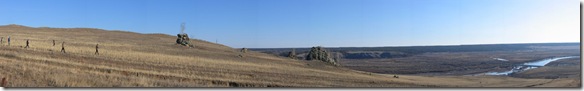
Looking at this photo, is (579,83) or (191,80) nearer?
(579,83)

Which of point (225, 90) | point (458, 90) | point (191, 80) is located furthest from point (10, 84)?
point (458, 90)

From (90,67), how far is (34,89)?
8821 mm

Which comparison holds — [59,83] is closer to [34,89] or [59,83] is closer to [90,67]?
[34,89]

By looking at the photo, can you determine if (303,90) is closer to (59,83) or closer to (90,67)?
(59,83)

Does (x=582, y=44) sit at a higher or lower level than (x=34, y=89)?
higher

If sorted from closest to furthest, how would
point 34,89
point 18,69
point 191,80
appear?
point 34,89, point 18,69, point 191,80

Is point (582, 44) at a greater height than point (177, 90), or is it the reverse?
point (582, 44)

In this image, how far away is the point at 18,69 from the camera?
55.9ft

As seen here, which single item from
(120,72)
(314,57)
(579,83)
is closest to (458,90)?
(579,83)

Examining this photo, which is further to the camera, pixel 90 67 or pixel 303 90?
pixel 90 67

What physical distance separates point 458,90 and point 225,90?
5.74m

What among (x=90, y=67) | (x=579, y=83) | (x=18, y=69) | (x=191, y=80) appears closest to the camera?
(x=579, y=83)

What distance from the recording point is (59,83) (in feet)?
46.5

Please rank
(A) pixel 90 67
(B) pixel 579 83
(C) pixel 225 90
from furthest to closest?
(A) pixel 90 67 < (C) pixel 225 90 < (B) pixel 579 83
